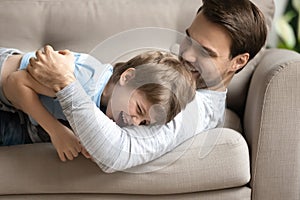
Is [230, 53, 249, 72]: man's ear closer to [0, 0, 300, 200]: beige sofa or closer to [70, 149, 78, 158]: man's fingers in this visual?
[0, 0, 300, 200]: beige sofa

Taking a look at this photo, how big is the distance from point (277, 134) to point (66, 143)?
0.59 meters

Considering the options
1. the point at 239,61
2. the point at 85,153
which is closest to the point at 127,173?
the point at 85,153

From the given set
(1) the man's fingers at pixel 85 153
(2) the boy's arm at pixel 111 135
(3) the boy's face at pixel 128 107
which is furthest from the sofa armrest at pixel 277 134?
(1) the man's fingers at pixel 85 153

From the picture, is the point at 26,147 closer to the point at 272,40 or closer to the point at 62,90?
the point at 62,90

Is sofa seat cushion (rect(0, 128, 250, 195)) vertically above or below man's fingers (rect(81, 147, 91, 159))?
below

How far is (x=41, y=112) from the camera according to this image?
5.20ft

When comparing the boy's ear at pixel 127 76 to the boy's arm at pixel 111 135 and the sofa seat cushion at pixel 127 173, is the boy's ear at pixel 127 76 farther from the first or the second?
the sofa seat cushion at pixel 127 173

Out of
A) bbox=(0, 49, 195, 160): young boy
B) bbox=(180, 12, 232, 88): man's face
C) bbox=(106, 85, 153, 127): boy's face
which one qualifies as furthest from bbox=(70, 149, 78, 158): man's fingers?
bbox=(180, 12, 232, 88): man's face

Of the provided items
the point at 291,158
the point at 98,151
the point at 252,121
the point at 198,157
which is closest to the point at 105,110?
the point at 98,151

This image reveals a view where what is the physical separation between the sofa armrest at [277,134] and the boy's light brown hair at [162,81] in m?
0.22

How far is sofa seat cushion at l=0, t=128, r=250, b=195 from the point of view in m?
1.62

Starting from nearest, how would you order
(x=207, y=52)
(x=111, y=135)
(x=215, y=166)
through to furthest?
(x=111, y=135), (x=215, y=166), (x=207, y=52)

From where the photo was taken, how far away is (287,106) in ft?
5.52

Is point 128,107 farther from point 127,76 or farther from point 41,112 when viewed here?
point 41,112
